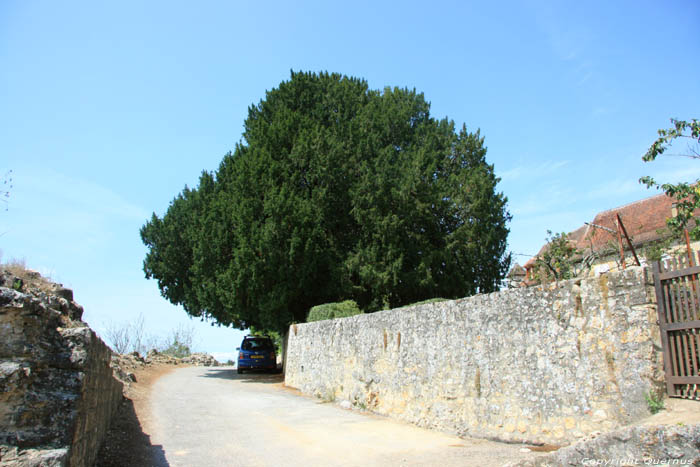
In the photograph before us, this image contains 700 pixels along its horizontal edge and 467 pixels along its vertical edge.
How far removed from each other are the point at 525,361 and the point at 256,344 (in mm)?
17731

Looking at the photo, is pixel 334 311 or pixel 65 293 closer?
pixel 65 293

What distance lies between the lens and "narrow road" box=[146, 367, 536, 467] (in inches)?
259

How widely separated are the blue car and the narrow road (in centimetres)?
888

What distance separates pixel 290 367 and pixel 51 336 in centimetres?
1365

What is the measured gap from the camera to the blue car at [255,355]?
2194 cm

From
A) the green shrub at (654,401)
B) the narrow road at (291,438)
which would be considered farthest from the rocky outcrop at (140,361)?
the green shrub at (654,401)

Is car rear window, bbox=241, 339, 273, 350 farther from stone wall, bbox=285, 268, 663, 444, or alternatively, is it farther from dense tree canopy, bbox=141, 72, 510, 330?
stone wall, bbox=285, 268, 663, 444

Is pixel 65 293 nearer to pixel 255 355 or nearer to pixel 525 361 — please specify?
pixel 525 361

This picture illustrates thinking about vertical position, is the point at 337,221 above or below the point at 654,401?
above

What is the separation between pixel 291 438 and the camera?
8156 millimetres

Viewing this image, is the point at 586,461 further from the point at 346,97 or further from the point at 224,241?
the point at 346,97

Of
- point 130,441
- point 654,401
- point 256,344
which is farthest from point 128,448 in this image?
point 256,344

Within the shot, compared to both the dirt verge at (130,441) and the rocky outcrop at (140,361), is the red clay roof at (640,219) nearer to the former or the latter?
the rocky outcrop at (140,361)

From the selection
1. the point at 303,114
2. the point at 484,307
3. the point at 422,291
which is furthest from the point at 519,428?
the point at 303,114
